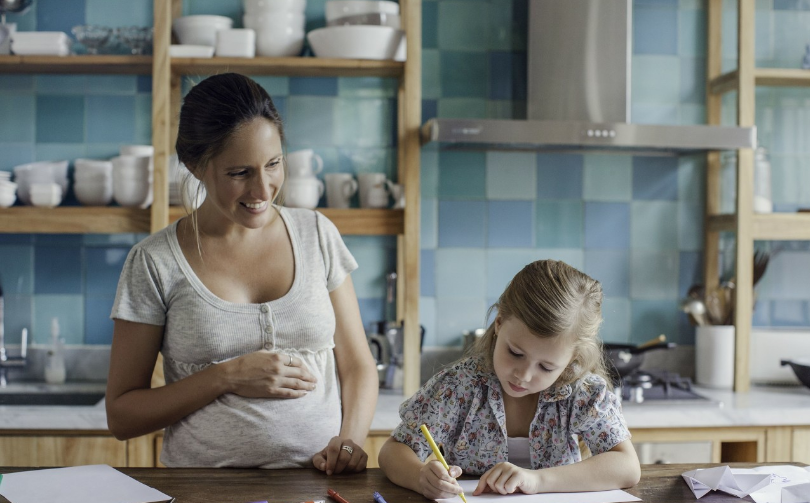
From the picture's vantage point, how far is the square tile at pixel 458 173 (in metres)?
2.78

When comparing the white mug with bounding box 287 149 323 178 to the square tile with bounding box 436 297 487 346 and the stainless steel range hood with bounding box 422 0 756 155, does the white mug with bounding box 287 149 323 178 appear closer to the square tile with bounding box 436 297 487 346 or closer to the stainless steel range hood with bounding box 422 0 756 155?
the stainless steel range hood with bounding box 422 0 756 155

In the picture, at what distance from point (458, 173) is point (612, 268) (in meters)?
0.66

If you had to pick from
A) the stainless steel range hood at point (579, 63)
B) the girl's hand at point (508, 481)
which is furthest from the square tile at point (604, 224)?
the girl's hand at point (508, 481)

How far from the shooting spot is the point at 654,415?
224 cm

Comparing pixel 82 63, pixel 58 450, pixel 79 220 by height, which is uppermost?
pixel 82 63

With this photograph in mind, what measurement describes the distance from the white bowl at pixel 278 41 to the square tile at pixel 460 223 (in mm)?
750

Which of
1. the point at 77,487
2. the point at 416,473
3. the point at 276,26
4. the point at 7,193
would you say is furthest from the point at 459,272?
the point at 77,487

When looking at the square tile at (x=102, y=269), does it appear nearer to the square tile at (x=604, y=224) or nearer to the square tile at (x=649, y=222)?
the square tile at (x=604, y=224)

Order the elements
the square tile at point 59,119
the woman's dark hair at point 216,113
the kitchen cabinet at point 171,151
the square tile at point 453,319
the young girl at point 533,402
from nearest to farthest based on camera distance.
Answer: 1. the young girl at point 533,402
2. the woman's dark hair at point 216,113
3. the kitchen cabinet at point 171,151
4. the square tile at point 59,119
5. the square tile at point 453,319

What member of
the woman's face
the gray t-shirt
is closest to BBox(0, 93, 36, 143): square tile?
the gray t-shirt

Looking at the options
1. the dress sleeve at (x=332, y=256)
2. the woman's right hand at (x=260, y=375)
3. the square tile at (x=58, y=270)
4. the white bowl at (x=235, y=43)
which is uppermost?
the white bowl at (x=235, y=43)

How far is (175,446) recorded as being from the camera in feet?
4.80

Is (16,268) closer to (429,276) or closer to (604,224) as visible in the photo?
(429,276)

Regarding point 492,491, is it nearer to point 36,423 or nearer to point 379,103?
point 36,423
